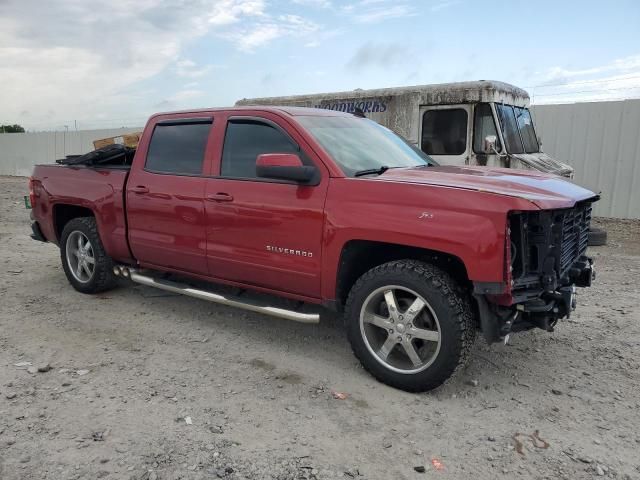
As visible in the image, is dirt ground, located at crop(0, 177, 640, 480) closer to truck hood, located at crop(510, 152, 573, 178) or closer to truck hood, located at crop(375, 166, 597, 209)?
truck hood, located at crop(375, 166, 597, 209)

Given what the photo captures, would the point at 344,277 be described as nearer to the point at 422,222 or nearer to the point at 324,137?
the point at 422,222

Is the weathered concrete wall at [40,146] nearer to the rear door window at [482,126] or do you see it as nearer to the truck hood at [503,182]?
the rear door window at [482,126]

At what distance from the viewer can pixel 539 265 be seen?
3.26m

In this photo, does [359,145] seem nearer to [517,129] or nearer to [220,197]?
[220,197]

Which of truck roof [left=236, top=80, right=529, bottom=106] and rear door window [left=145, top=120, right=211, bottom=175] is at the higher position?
truck roof [left=236, top=80, right=529, bottom=106]

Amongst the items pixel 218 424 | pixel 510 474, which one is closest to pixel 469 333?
pixel 510 474

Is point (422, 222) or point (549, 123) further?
point (549, 123)

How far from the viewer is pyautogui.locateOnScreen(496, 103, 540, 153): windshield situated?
8633 mm

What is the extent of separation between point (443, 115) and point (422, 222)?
6249 millimetres

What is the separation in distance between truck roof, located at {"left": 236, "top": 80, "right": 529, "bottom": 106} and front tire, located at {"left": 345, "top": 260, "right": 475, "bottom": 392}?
5952 mm

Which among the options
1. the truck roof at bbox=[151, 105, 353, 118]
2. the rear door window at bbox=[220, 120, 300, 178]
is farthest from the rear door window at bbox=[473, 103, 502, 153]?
the rear door window at bbox=[220, 120, 300, 178]

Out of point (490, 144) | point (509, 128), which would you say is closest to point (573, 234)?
point (490, 144)

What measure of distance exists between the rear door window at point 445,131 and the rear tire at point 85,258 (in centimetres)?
587

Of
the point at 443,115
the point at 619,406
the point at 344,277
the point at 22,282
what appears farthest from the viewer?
the point at 443,115
